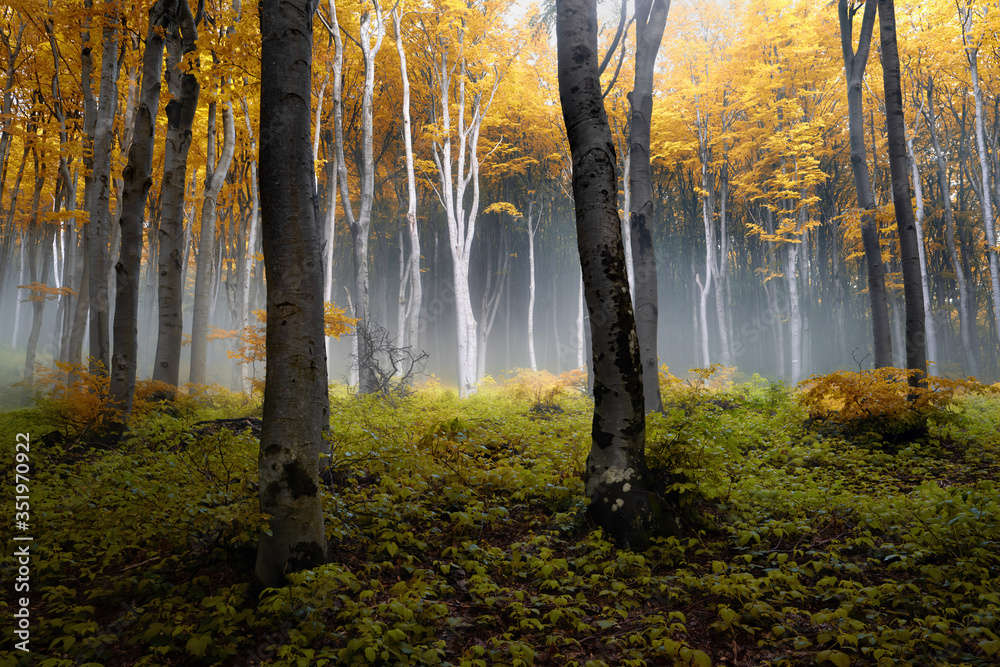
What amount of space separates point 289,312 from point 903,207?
31.1 ft

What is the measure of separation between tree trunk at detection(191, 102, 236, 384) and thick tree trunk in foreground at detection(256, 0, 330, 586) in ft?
29.6

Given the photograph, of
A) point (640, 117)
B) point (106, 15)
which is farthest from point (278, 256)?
point (106, 15)

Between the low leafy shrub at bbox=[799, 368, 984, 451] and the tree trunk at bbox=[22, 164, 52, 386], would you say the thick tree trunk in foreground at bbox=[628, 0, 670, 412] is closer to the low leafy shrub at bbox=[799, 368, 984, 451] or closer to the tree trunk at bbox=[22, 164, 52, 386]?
the low leafy shrub at bbox=[799, 368, 984, 451]

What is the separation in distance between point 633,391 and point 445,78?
1470cm

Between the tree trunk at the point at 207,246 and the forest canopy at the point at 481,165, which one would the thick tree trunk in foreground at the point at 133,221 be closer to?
the forest canopy at the point at 481,165

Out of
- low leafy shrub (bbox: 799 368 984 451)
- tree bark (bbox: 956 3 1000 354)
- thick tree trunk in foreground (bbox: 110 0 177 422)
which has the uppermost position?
tree bark (bbox: 956 3 1000 354)

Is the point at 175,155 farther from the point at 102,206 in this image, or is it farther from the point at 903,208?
the point at 903,208

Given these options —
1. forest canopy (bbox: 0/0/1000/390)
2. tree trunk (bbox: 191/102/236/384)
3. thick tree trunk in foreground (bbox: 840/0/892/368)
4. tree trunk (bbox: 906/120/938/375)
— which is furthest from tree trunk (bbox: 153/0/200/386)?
tree trunk (bbox: 906/120/938/375)

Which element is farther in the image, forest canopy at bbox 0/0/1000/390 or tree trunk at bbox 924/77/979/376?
tree trunk at bbox 924/77/979/376

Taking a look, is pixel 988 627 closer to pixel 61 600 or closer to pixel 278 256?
pixel 278 256

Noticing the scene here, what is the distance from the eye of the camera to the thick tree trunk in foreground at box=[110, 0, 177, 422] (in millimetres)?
6590

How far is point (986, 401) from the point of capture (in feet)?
39.4

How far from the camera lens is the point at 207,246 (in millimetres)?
12188

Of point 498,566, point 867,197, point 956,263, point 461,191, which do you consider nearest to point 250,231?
point 461,191
